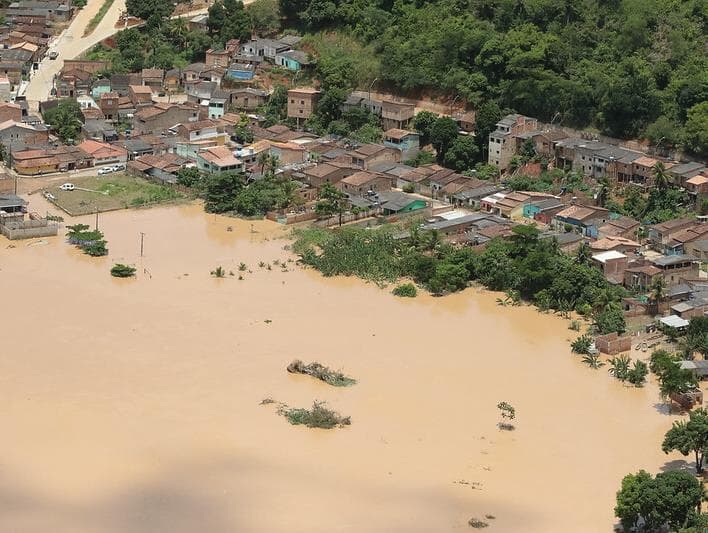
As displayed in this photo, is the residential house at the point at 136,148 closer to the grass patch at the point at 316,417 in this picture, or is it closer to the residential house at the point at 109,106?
the residential house at the point at 109,106

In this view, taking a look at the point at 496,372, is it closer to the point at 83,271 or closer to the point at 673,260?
the point at 673,260

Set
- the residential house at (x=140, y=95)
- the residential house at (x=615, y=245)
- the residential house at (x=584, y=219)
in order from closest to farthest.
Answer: the residential house at (x=615, y=245) < the residential house at (x=584, y=219) < the residential house at (x=140, y=95)

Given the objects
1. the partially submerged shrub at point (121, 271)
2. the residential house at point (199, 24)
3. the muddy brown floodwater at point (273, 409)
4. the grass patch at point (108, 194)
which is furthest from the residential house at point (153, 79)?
the partially submerged shrub at point (121, 271)

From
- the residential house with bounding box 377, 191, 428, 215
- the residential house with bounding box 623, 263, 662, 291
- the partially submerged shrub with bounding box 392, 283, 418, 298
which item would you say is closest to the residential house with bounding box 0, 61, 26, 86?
the residential house with bounding box 377, 191, 428, 215

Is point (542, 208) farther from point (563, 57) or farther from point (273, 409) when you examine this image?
point (273, 409)

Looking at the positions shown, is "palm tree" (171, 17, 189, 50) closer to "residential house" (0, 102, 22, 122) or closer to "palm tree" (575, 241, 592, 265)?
"residential house" (0, 102, 22, 122)
